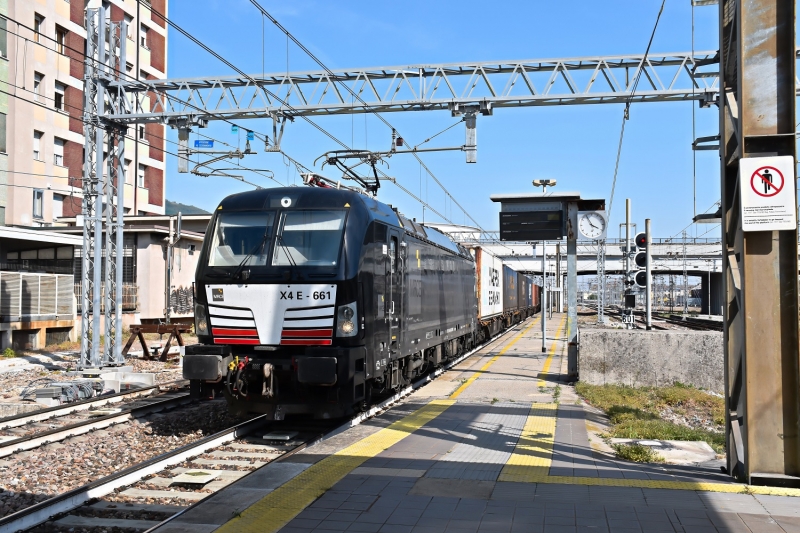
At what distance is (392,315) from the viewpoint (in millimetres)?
11344

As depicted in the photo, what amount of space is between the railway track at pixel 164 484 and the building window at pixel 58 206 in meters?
32.0

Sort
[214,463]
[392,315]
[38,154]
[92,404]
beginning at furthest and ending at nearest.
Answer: [38,154] → [92,404] → [392,315] → [214,463]

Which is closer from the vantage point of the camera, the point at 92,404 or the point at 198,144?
the point at 92,404

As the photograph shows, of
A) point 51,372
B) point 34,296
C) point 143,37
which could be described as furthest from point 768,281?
point 143,37

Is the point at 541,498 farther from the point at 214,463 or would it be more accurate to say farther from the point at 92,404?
the point at 92,404

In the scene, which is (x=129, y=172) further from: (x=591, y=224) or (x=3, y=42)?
(x=591, y=224)

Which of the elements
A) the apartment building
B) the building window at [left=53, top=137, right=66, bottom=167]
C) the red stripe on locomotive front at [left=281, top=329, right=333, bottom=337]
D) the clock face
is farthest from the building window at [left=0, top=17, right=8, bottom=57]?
the red stripe on locomotive front at [left=281, top=329, right=333, bottom=337]

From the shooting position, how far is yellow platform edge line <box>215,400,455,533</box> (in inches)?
222

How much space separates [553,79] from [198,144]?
9395mm

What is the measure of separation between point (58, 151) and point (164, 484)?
34535mm

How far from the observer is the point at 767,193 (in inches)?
266

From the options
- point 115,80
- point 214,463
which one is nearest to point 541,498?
point 214,463

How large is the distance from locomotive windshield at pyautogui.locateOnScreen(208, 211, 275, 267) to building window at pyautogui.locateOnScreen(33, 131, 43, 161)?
2988 centimetres

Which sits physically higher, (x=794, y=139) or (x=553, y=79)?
(x=553, y=79)
